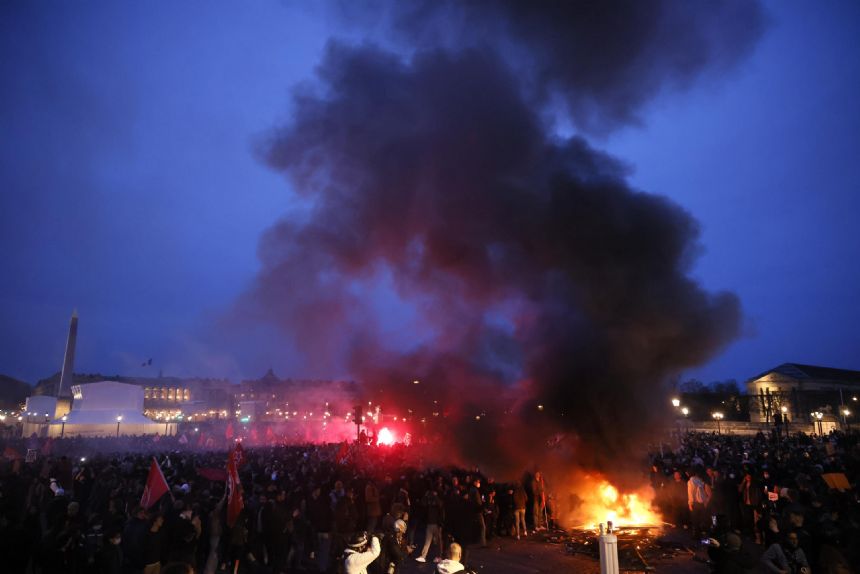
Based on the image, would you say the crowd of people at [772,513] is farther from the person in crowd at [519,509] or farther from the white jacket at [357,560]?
the person in crowd at [519,509]

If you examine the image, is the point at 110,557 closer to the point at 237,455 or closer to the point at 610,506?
the point at 237,455

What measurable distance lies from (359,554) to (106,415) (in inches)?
1928

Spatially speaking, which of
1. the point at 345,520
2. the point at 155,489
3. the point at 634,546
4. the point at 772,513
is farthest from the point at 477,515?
the point at 155,489

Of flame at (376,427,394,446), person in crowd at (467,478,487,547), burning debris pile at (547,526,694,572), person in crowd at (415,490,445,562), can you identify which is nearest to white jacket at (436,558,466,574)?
person in crowd at (467,478,487,547)

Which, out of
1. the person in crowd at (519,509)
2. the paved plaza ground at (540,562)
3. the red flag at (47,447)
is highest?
the red flag at (47,447)

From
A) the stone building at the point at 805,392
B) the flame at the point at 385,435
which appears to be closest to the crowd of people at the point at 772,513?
the flame at the point at 385,435

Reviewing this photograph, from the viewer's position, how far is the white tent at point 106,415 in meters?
42.5

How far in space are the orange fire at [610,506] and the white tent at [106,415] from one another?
126 feet

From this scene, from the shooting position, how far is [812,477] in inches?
589

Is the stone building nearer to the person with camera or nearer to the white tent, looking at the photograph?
the person with camera

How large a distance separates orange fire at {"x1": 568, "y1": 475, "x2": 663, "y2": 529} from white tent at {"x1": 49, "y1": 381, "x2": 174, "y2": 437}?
3844cm

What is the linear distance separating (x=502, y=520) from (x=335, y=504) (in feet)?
15.8

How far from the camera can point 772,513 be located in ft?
34.1

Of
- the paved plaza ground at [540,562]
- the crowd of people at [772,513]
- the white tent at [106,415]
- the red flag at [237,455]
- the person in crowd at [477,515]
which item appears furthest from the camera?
the white tent at [106,415]
